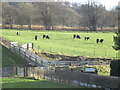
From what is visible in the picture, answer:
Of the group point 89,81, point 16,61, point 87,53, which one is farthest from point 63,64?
point 89,81

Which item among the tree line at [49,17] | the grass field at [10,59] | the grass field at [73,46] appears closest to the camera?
the grass field at [10,59]

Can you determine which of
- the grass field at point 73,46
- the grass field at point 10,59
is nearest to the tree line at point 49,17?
the grass field at point 73,46

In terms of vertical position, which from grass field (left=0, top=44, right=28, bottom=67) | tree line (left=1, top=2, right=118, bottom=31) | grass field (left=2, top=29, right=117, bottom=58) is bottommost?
grass field (left=0, top=44, right=28, bottom=67)

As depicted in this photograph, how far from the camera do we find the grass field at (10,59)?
27.7 meters

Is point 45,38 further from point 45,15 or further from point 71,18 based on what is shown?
point 71,18

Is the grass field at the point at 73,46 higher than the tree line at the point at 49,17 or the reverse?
the reverse

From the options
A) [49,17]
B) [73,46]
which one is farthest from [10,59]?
[49,17]

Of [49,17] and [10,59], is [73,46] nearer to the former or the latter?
[10,59]

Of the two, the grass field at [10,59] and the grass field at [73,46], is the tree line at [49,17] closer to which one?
the grass field at [73,46]

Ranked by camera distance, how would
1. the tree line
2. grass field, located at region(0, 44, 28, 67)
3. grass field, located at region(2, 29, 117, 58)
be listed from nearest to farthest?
grass field, located at region(0, 44, 28, 67)
grass field, located at region(2, 29, 117, 58)
the tree line

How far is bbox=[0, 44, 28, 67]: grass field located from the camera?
27736 mm

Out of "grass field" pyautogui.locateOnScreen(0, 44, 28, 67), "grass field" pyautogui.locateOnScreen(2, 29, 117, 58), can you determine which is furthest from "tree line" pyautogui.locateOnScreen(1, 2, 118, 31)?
"grass field" pyautogui.locateOnScreen(0, 44, 28, 67)

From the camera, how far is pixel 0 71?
2336 centimetres

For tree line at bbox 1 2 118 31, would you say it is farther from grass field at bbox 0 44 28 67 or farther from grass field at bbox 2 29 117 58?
grass field at bbox 0 44 28 67
